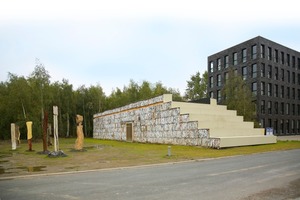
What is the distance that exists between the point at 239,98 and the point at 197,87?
4195cm

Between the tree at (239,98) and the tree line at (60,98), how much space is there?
49.6 inches

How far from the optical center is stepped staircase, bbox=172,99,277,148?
24.7 metres

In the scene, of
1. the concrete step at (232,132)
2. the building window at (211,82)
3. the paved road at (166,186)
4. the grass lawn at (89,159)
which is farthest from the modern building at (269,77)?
the paved road at (166,186)

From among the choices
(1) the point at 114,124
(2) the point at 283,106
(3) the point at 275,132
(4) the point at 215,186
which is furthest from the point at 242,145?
(2) the point at 283,106

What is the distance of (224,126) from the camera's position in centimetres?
2755

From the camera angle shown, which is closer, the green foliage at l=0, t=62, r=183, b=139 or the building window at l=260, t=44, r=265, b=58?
the green foliage at l=0, t=62, r=183, b=139

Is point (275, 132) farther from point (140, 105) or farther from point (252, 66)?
point (140, 105)

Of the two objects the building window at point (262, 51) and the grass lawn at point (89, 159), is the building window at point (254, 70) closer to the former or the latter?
the building window at point (262, 51)

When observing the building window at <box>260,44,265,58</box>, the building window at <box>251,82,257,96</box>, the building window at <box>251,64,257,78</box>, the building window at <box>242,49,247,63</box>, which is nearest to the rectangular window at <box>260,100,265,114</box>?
the building window at <box>251,82,257,96</box>

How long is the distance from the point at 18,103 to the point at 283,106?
4896 cm

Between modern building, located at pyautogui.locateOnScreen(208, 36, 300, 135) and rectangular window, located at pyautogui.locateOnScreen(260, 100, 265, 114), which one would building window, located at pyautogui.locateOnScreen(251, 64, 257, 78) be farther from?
rectangular window, located at pyautogui.locateOnScreen(260, 100, 265, 114)

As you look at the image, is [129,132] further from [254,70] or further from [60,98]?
[254,70]

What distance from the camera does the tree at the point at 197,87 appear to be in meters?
83.1

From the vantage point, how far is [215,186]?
8.32 meters
